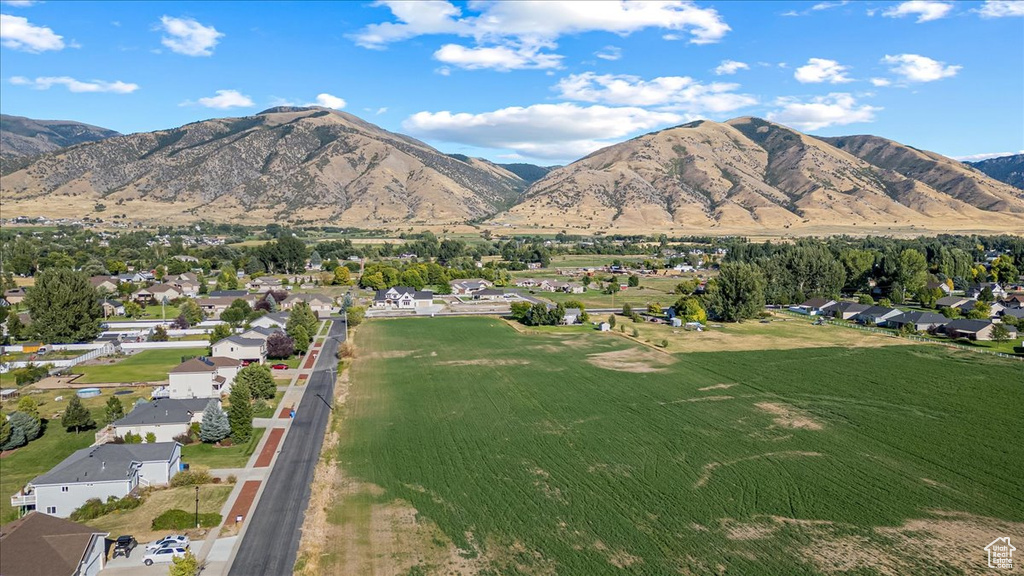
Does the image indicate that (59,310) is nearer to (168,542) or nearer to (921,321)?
(168,542)

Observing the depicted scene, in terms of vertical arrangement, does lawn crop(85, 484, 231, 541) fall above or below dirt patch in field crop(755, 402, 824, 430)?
below

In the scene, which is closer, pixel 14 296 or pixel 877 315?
pixel 877 315

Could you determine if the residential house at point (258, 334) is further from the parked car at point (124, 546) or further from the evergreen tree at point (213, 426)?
the parked car at point (124, 546)

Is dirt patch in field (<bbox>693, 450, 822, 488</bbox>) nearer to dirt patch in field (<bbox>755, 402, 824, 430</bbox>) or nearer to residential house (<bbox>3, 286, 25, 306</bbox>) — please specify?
dirt patch in field (<bbox>755, 402, 824, 430</bbox>)

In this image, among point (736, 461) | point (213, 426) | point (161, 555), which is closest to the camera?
point (161, 555)

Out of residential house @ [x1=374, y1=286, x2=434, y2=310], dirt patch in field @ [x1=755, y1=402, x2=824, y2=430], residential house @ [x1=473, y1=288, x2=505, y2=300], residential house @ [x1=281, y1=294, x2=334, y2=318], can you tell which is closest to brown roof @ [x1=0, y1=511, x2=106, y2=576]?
dirt patch in field @ [x1=755, y1=402, x2=824, y2=430]

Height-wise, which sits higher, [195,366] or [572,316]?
[195,366]

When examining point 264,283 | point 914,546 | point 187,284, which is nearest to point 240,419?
point 914,546

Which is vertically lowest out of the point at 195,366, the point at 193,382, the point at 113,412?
the point at 113,412

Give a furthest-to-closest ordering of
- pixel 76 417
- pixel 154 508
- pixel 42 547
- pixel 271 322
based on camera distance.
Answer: pixel 271 322 < pixel 76 417 < pixel 154 508 < pixel 42 547
